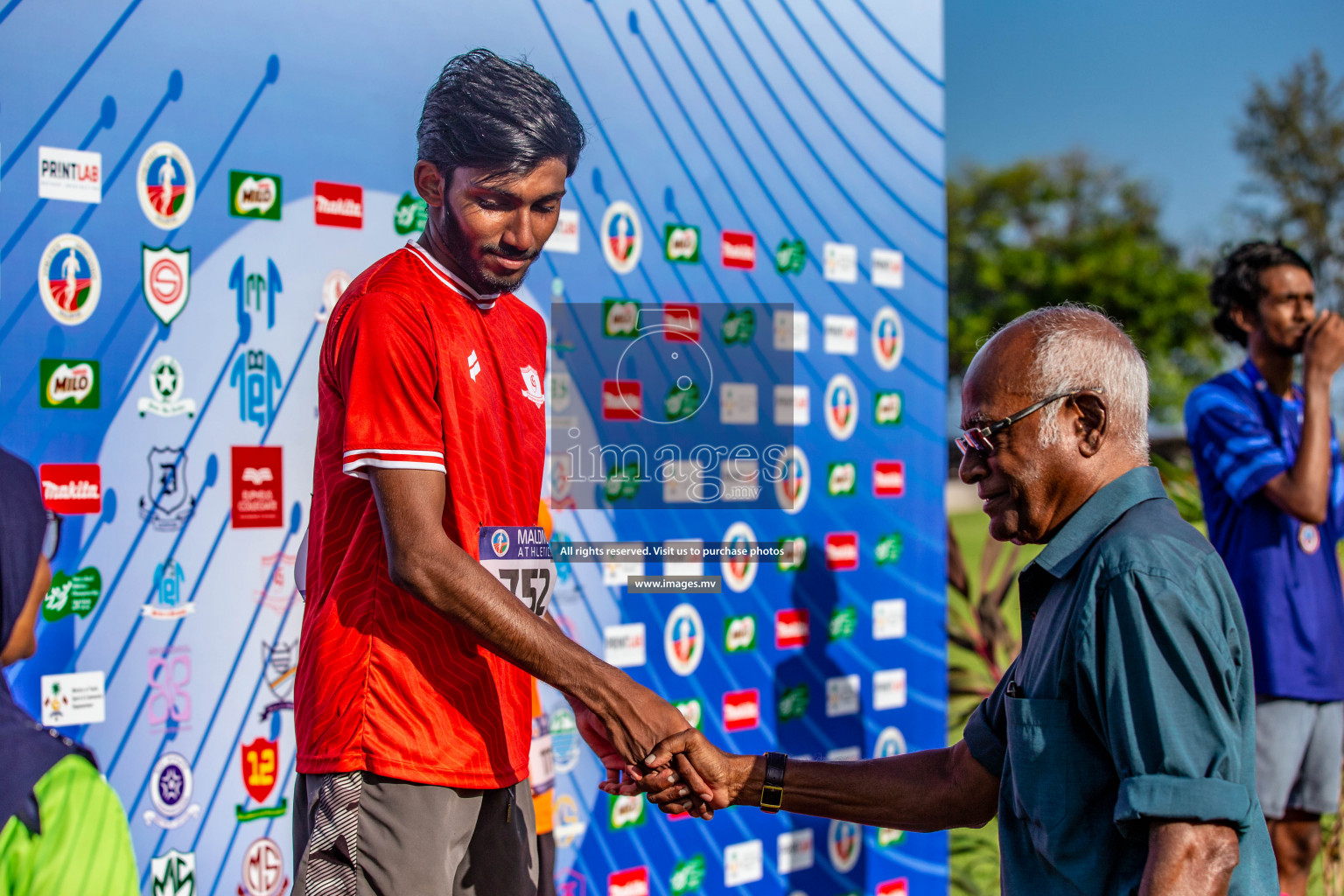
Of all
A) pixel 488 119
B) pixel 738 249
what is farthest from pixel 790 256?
pixel 488 119

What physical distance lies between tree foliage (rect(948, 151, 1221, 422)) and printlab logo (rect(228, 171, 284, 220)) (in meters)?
29.5

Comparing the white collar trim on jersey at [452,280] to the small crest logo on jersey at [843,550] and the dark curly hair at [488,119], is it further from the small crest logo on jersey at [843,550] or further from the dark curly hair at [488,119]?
the small crest logo on jersey at [843,550]

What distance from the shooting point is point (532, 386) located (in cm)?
204

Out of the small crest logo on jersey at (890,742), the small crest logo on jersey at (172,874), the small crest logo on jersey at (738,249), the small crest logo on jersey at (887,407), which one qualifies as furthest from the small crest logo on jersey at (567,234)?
the small crest logo on jersey at (890,742)

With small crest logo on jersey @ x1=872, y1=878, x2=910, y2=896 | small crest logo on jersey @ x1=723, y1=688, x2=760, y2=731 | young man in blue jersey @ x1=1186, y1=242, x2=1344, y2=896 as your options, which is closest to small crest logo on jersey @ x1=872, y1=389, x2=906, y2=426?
young man in blue jersey @ x1=1186, y1=242, x2=1344, y2=896

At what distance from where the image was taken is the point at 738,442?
3041mm

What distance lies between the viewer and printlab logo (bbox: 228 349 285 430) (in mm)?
2441

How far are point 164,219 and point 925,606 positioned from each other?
267 centimetres

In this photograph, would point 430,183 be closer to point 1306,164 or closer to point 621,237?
point 621,237

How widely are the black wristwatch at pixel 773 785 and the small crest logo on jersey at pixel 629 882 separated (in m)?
1.04

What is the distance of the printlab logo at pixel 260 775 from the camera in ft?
8.11

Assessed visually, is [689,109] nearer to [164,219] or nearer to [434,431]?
[164,219]

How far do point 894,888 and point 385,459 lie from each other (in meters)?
2.73

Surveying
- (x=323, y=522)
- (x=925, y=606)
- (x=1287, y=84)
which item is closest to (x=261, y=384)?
(x=323, y=522)
